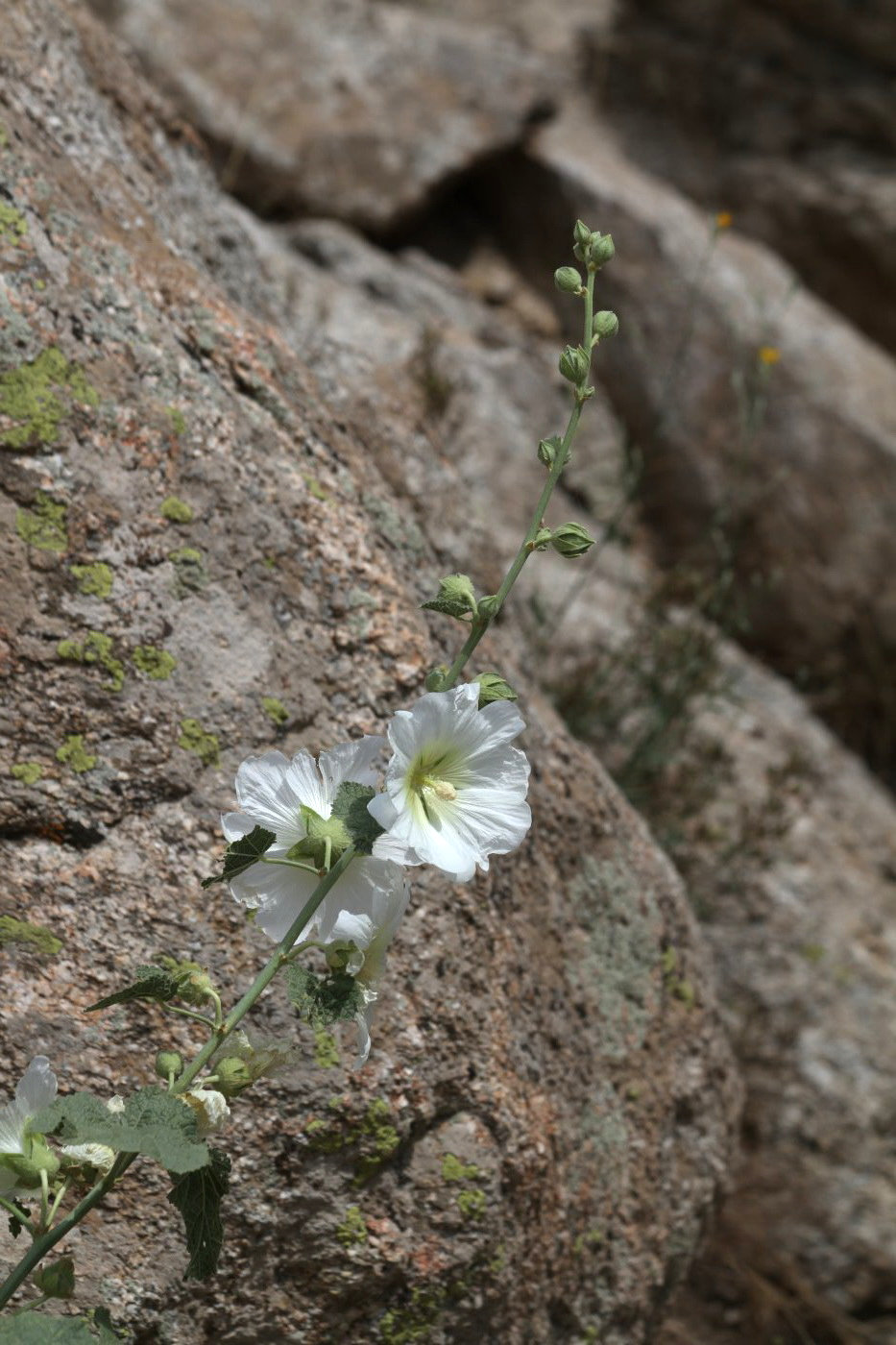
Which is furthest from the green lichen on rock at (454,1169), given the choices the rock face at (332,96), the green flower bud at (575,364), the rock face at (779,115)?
the rock face at (779,115)

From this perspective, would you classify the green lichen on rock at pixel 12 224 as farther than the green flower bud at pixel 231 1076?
Yes

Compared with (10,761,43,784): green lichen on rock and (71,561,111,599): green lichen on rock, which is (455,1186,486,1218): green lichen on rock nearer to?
(10,761,43,784): green lichen on rock

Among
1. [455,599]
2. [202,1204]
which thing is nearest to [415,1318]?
[202,1204]

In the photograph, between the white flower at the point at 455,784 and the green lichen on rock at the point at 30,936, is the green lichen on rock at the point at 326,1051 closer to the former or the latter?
the green lichen on rock at the point at 30,936

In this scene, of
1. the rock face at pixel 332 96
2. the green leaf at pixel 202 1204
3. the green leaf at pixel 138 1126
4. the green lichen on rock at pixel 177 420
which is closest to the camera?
the green leaf at pixel 138 1126

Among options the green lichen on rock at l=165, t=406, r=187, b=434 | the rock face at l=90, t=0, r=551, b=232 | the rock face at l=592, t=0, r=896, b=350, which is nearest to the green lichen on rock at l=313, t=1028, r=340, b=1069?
the green lichen on rock at l=165, t=406, r=187, b=434

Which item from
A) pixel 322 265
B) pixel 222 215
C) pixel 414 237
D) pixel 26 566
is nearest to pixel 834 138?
pixel 414 237
